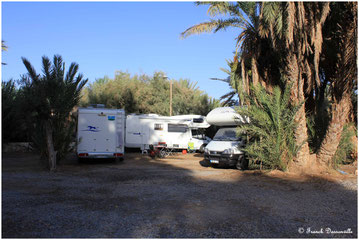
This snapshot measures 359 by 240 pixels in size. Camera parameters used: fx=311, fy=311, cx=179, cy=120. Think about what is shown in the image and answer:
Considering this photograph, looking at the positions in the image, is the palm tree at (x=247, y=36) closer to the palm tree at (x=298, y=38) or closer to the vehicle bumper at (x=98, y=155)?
the palm tree at (x=298, y=38)

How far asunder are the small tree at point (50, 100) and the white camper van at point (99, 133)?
1.63 meters

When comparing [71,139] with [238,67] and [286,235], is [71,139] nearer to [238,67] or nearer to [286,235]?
[238,67]

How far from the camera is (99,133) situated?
563 inches

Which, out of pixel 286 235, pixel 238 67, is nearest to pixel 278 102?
pixel 238 67

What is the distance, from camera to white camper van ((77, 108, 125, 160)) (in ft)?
46.4

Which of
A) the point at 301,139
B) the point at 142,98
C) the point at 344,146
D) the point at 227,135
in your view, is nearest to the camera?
the point at 301,139

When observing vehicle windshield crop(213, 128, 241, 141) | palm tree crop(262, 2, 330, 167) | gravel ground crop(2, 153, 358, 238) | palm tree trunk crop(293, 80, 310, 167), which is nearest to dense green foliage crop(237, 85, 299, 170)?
palm tree trunk crop(293, 80, 310, 167)

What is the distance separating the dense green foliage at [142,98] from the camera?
3002 cm

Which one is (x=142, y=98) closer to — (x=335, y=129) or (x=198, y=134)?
(x=198, y=134)

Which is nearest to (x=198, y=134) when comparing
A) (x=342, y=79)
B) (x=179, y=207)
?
(x=342, y=79)

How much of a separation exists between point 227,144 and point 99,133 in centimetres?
588

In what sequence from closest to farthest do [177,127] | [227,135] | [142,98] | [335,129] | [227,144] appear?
[335,129] < [227,144] < [227,135] < [177,127] < [142,98]

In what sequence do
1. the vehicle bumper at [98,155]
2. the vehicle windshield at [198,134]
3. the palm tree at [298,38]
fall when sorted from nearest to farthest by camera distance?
the palm tree at [298,38] → the vehicle bumper at [98,155] → the vehicle windshield at [198,134]

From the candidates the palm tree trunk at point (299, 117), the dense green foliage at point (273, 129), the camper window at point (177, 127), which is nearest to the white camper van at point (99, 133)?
the dense green foliage at point (273, 129)
